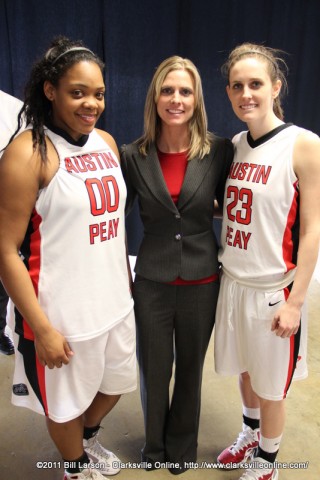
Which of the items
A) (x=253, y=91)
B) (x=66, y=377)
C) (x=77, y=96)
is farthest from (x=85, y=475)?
(x=253, y=91)

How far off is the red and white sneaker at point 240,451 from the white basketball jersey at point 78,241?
0.86 meters

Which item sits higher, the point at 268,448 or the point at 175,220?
the point at 175,220

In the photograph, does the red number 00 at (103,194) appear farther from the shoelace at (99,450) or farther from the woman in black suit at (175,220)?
the shoelace at (99,450)

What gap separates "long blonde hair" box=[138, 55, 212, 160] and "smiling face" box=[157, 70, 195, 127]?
0.02 m

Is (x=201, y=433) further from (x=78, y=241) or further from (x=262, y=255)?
(x=78, y=241)

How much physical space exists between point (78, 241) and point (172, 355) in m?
0.65

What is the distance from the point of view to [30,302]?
1.18 meters

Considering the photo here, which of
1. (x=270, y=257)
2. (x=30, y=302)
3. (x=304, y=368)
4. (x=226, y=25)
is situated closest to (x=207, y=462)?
(x=304, y=368)

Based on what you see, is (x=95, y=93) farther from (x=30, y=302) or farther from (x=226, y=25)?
(x=226, y=25)

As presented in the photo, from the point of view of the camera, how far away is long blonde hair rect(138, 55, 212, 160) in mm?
1413

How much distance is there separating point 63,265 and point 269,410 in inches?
35.1

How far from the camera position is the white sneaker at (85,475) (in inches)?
58.0

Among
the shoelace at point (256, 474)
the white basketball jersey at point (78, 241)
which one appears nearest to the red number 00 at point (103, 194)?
the white basketball jersey at point (78, 241)

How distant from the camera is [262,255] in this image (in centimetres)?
134
